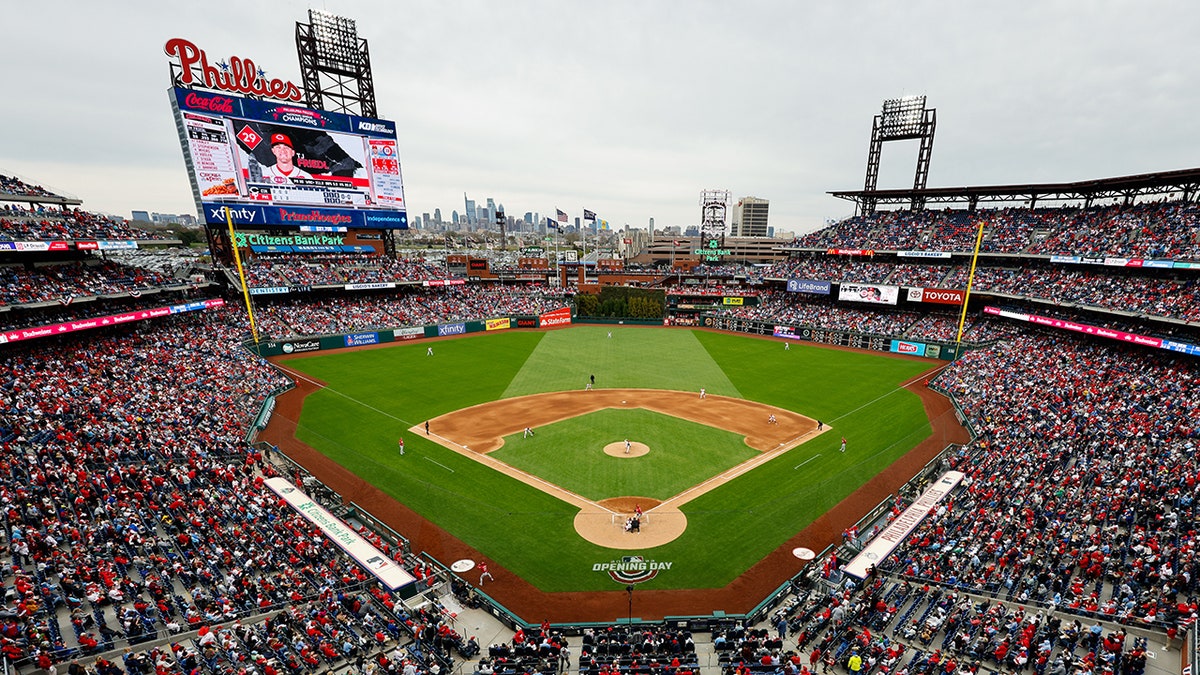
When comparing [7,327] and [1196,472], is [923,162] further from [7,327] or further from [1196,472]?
[7,327]

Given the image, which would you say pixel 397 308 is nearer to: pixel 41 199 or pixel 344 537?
pixel 41 199

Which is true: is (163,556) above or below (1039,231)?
below

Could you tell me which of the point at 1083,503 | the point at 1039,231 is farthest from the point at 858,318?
the point at 1083,503

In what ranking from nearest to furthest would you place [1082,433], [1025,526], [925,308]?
[1025,526] < [1082,433] < [925,308]

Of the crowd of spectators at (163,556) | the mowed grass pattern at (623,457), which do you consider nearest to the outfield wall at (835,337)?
the mowed grass pattern at (623,457)

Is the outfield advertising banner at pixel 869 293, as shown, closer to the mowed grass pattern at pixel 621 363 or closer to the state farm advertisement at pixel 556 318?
the mowed grass pattern at pixel 621 363

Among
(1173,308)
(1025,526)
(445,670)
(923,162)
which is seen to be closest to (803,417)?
(1025,526)

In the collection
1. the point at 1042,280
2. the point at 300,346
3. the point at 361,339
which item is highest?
the point at 1042,280
